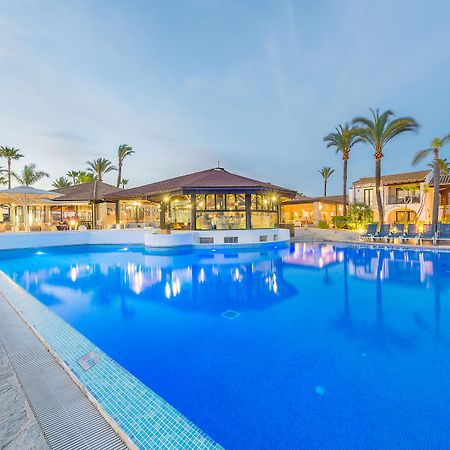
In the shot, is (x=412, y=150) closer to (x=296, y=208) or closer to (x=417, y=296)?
(x=296, y=208)

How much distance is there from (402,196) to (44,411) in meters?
36.5

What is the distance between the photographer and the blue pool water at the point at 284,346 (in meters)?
2.66

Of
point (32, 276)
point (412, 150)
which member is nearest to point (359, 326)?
point (32, 276)

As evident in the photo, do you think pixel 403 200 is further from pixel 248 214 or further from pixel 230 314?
pixel 230 314

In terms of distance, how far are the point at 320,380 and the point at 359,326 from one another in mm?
2437

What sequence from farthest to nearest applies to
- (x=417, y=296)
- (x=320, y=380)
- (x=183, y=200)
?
(x=183, y=200) < (x=417, y=296) < (x=320, y=380)

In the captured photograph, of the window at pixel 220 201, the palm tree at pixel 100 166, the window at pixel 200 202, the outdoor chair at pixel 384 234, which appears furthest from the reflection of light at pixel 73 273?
the palm tree at pixel 100 166

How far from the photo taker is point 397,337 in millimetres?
4738

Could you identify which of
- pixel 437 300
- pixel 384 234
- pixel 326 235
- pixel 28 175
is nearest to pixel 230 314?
pixel 437 300

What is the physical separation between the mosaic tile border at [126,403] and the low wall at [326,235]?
2120 centimetres

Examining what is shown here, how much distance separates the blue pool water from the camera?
266 cm

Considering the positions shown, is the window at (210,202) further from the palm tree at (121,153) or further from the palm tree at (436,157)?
the palm tree at (121,153)

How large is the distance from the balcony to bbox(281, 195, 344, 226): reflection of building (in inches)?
261

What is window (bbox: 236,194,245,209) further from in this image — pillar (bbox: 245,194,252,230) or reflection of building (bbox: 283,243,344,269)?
reflection of building (bbox: 283,243,344,269)
